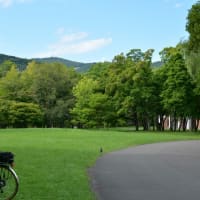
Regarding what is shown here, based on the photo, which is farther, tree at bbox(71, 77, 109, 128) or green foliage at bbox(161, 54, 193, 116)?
tree at bbox(71, 77, 109, 128)

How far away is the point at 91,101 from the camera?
5831 cm

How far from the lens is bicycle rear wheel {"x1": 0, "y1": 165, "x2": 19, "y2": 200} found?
309 inches

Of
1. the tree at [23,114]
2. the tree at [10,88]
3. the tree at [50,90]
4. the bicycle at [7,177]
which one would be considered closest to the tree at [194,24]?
the bicycle at [7,177]

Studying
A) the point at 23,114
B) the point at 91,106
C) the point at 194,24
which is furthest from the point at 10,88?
the point at 194,24

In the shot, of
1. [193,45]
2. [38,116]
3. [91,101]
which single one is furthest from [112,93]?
[193,45]

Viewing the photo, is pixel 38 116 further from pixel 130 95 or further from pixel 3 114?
pixel 130 95

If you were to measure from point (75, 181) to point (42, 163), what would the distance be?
4.60 meters

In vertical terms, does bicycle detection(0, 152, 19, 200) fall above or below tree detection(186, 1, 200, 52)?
below

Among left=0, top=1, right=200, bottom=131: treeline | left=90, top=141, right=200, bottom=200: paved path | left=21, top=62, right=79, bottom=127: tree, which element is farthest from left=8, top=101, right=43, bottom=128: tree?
left=90, top=141, right=200, bottom=200: paved path

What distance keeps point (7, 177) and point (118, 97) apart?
4979 centimetres

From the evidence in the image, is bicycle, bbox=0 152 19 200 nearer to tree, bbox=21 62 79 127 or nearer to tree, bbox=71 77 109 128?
tree, bbox=71 77 109 128

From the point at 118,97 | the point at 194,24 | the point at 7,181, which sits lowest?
the point at 7,181

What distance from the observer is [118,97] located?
57531mm

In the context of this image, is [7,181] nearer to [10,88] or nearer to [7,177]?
[7,177]
